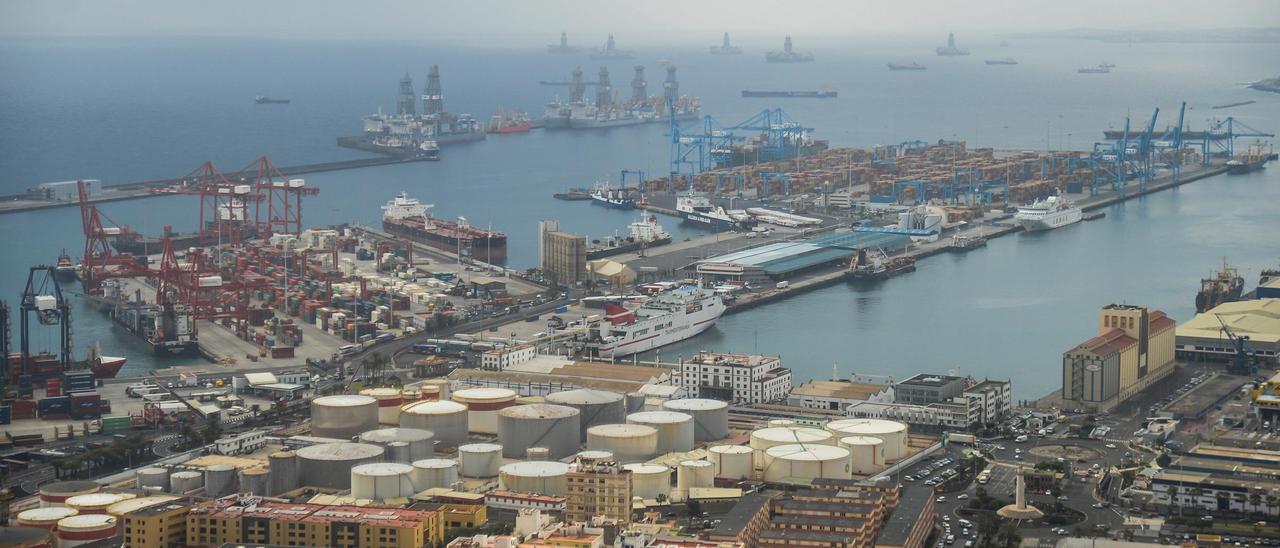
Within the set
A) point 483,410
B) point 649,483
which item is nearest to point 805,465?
point 649,483

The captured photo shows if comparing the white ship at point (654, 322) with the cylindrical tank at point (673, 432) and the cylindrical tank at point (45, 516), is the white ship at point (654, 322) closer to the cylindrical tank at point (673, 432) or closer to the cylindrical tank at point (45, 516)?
the cylindrical tank at point (673, 432)

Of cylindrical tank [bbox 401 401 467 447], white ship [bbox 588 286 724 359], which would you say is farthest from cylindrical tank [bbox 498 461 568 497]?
white ship [bbox 588 286 724 359]

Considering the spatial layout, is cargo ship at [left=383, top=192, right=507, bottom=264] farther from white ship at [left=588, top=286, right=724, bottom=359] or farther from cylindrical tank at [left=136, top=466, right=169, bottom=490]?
cylindrical tank at [left=136, top=466, right=169, bottom=490]

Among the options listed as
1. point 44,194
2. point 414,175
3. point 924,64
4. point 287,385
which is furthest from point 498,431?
point 924,64

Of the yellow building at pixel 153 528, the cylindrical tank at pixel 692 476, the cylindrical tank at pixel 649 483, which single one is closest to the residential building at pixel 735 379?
the cylindrical tank at pixel 692 476

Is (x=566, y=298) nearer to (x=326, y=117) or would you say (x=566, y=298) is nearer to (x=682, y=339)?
(x=682, y=339)
